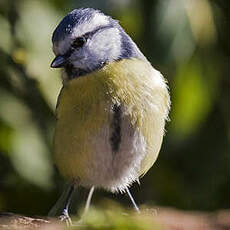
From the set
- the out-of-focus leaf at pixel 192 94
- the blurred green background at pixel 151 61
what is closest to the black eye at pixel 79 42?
the blurred green background at pixel 151 61

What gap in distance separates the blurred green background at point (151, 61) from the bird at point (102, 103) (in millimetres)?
201

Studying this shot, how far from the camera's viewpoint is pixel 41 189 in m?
2.46

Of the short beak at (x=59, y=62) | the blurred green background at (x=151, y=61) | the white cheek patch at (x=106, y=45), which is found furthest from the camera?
the blurred green background at (x=151, y=61)

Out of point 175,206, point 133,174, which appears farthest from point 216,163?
point 133,174

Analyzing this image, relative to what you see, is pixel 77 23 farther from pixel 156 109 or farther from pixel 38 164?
pixel 38 164

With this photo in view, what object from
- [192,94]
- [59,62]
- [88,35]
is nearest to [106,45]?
[88,35]

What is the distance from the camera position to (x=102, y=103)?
6.21 ft

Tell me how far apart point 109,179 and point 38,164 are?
40cm

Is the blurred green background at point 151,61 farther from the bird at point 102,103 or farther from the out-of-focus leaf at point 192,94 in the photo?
the bird at point 102,103

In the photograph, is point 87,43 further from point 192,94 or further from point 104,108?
point 192,94

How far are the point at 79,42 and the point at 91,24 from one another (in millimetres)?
95

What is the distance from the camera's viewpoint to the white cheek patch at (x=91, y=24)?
195 centimetres

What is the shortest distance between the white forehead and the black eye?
18 millimetres

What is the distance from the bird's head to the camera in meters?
1.92
